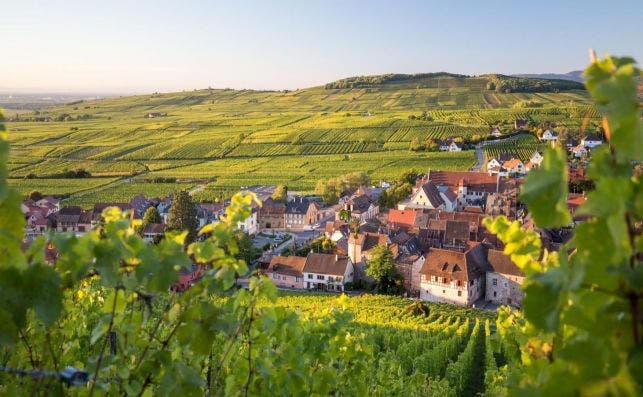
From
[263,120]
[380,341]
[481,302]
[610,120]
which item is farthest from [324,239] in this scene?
[263,120]

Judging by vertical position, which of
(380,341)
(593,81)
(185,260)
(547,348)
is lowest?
(380,341)

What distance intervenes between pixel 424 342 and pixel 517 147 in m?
72.9

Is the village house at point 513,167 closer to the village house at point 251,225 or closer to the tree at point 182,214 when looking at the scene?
the village house at point 251,225

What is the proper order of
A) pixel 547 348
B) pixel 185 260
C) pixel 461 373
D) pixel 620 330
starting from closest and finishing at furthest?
pixel 620 330, pixel 185 260, pixel 547 348, pixel 461 373

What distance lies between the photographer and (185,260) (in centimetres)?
225

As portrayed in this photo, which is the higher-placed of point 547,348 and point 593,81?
point 593,81

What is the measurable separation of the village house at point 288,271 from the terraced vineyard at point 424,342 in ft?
8.44

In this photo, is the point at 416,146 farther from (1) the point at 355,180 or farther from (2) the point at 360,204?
(2) the point at 360,204

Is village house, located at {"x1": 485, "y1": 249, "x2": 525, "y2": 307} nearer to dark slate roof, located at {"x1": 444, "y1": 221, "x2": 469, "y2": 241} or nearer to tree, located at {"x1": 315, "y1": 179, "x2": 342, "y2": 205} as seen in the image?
dark slate roof, located at {"x1": 444, "y1": 221, "x2": 469, "y2": 241}

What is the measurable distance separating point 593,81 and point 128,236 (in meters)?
1.92

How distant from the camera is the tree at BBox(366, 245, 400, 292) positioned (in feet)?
114

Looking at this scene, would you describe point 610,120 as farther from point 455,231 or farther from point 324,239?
point 324,239

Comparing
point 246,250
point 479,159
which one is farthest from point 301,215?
point 479,159

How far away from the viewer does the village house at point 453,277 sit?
32719 mm
